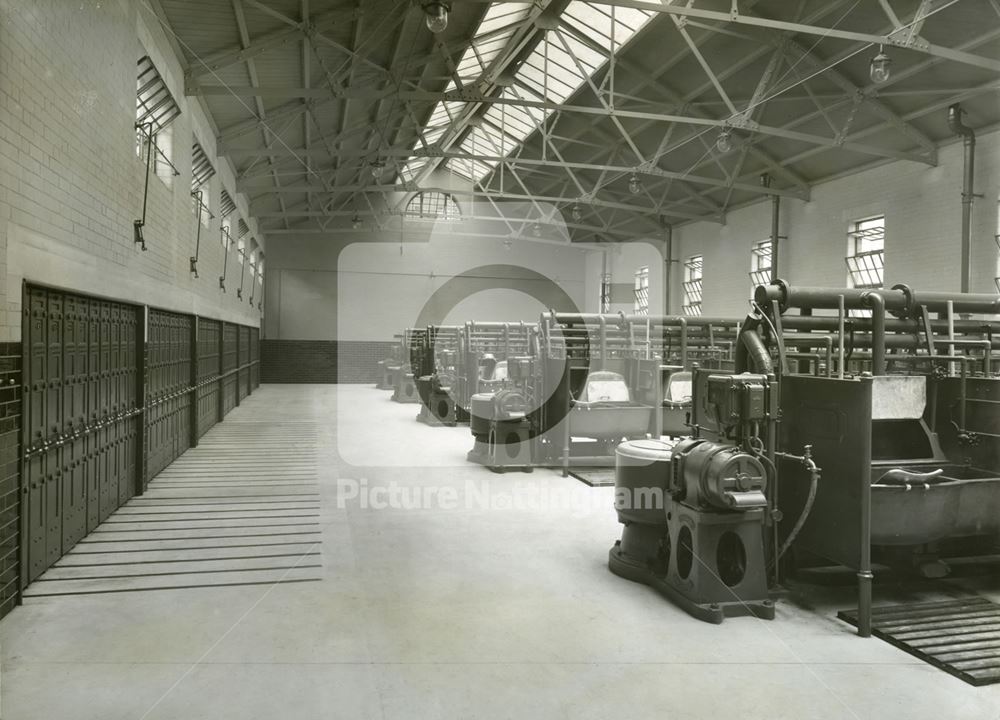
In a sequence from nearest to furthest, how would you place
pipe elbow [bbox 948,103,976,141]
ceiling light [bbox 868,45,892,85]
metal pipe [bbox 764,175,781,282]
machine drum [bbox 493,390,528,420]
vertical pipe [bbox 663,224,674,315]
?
1. ceiling light [bbox 868,45,892,85]
2. machine drum [bbox 493,390,528,420]
3. pipe elbow [bbox 948,103,976,141]
4. metal pipe [bbox 764,175,781,282]
5. vertical pipe [bbox 663,224,674,315]

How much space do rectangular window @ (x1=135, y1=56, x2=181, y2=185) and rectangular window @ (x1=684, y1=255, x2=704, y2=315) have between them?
13.7m

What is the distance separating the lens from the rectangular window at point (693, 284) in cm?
1839

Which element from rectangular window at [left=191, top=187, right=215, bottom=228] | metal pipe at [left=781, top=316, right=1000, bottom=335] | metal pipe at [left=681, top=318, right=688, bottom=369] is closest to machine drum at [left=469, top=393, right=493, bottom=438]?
metal pipe at [left=681, top=318, right=688, bottom=369]

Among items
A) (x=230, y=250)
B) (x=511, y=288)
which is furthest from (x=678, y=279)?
(x=230, y=250)

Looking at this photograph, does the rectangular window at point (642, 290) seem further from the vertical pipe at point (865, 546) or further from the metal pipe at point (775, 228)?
the vertical pipe at point (865, 546)

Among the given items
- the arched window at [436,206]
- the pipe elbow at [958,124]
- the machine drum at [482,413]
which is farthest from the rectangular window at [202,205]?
the arched window at [436,206]

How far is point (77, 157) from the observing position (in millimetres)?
4781

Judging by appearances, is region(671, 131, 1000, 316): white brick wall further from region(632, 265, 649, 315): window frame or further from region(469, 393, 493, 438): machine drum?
region(469, 393, 493, 438): machine drum

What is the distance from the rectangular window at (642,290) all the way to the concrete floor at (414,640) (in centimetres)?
1525

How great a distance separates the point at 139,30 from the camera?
255 inches

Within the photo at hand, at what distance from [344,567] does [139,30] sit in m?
5.52

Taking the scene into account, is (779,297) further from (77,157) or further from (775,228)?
(775,228)

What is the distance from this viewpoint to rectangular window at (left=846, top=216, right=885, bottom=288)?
1264cm

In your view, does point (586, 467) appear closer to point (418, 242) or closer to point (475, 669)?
point (475, 669)
